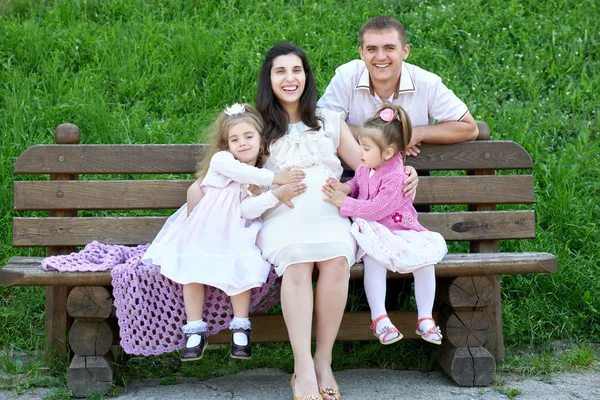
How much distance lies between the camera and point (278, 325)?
3979 millimetres

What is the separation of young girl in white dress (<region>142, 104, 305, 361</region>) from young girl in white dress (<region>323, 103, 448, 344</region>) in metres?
0.31

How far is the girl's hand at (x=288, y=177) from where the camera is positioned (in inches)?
153

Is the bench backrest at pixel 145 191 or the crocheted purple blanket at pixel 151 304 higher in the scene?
the bench backrest at pixel 145 191

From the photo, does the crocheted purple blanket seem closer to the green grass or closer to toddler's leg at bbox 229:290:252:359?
toddler's leg at bbox 229:290:252:359

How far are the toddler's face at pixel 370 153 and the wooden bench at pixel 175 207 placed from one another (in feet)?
1.56

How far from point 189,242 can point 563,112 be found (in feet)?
11.7

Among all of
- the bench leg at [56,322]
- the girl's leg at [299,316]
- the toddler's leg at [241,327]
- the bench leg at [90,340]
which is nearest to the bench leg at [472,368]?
the girl's leg at [299,316]

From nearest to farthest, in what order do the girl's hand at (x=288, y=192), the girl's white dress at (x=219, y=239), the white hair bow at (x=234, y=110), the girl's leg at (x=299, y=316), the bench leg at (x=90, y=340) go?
the girl's leg at (x=299, y=316)
the girl's white dress at (x=219, y=239)
the bench leg at (x=90, y=340)
the girl's hand at (x=288, y=192)
the white hair bow at (x=234, y=110)

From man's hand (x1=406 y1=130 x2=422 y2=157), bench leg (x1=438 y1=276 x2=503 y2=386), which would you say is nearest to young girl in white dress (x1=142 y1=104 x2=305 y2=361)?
man's hand (x1=406 y1=130 x2=422 y2=157)

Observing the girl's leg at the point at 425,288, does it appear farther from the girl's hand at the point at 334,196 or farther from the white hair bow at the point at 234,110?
the white hair bow at the point at 234,110

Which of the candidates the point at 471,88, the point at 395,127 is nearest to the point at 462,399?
the point at 395,127

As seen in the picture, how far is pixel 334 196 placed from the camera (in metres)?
3.88

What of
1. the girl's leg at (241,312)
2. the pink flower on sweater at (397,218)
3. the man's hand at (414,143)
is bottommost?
the girl's leg at (241,312)

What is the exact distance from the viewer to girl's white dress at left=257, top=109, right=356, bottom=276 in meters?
3.63
